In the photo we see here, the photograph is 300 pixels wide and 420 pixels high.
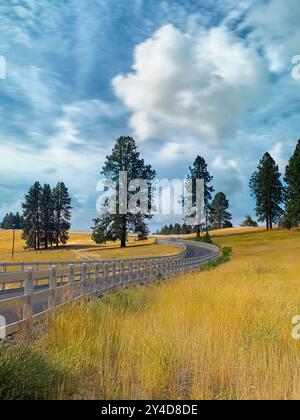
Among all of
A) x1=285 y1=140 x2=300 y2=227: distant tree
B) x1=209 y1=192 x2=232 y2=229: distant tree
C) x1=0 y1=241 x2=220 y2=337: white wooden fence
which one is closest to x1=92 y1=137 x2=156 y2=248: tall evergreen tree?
x1=285 y1=140 x2=300 y2=227: distant tree

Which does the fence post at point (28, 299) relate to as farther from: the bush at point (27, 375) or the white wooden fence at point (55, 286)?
the bush at point (27, 375)

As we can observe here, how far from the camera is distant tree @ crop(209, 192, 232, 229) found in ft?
513

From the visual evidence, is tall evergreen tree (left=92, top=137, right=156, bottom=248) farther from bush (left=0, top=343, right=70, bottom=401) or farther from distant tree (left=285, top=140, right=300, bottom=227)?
bush (left=0, top=343, right=70, bottom=401)

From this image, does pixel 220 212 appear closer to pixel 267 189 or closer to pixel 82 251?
pixel 267 189

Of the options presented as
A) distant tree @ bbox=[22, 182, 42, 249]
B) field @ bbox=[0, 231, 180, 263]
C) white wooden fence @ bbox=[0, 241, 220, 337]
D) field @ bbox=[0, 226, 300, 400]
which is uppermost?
distant tree @ bbox=[22, 182, 42, 249]

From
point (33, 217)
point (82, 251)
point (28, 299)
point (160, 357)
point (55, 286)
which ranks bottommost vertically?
point (160, 357)

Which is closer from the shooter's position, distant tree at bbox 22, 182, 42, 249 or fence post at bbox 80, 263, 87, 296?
fence post at bbox 80, 263, 87, 296

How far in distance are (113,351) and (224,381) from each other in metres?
2.02

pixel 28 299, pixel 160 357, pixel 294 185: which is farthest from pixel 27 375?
pixel 294 185

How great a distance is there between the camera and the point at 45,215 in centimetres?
10325

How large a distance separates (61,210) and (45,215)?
4.43 meters
